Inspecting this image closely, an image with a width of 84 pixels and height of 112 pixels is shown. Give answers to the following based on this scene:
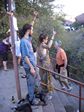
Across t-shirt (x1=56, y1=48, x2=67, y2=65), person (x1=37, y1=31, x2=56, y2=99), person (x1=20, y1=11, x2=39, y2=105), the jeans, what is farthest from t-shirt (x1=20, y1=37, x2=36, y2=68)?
t-shirt (x1=56, y1=48, x2=67, y2=65)

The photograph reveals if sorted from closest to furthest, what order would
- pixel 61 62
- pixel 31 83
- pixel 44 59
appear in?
pixel 31 83 → pixel 44 59 → pixel 61 62

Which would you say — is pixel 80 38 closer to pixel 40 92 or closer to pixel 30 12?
pixel 30 12

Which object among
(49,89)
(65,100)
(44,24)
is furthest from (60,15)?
(49,89)

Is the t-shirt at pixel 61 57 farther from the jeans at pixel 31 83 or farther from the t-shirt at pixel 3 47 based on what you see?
the jeans at pixel 31 83

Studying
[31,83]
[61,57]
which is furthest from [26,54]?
[61,57]

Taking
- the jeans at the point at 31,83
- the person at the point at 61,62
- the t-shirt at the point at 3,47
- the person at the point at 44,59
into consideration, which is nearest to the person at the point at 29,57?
the jeans at the point at 31,83

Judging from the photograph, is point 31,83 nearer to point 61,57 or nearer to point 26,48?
point 26,48

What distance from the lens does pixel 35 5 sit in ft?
43.1

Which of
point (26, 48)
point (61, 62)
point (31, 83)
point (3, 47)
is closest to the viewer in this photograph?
point (26, 48)

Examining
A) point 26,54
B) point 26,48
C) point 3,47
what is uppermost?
point 26,48

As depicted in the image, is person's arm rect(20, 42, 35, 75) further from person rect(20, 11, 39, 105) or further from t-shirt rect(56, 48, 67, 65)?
t-shirt rect(56, 48, 67, 65)

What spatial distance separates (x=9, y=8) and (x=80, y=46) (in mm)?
10481

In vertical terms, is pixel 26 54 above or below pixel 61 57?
above

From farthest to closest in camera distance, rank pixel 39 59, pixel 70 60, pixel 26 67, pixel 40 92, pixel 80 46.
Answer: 1. pixel 80 46
2. pixel 70 60
3. pixel 39 59
4. pixel 40 92
5. pixel 26 67
